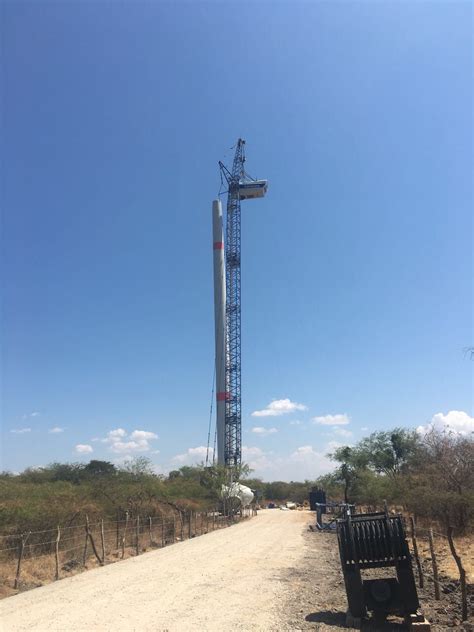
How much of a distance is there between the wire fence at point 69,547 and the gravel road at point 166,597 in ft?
4.02

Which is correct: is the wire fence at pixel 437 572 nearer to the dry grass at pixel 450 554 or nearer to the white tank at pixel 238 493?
the dry grass at pixel 450 554

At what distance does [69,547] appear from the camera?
2172 centimetres

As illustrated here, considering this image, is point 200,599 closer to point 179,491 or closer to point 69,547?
point 69,547

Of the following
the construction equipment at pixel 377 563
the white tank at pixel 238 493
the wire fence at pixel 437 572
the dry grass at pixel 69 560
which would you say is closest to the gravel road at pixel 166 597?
the dry grass at pixel 69 560

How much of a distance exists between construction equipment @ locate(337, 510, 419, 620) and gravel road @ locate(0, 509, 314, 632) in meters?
1.64

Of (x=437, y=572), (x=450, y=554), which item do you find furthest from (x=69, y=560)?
(x=450, y=554)

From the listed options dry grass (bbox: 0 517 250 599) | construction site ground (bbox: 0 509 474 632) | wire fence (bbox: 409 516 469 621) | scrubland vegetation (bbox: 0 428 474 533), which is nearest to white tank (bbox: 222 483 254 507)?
scrubland vegetation (bbox: 0 428 474 533)

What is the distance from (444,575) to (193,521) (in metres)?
24.4

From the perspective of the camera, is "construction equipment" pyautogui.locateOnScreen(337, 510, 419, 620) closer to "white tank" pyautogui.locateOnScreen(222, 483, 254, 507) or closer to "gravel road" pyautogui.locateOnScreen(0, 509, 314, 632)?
"gravel road" pyautogui.locateOnScreen(0, 509, 314, 632)

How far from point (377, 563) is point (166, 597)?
20.1 feet

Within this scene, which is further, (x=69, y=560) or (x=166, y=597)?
(x=69, y=560)

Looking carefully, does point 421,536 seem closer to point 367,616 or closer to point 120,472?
point 367,616

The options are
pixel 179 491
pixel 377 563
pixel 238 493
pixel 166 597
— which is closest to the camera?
pixel 377 563

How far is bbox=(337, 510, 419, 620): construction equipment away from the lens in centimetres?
984
